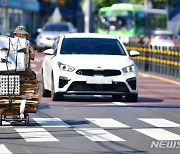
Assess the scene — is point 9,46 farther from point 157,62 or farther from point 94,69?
point 157,62

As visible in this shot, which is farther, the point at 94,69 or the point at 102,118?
the point at 94,69

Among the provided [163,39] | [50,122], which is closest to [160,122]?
[50,122]

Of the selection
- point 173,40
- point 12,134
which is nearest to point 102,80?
point 12,134

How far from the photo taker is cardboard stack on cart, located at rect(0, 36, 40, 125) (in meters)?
15.3

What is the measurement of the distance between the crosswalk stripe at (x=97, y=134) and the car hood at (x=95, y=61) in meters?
5.43

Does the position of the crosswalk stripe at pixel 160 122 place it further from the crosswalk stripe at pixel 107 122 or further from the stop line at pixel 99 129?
the crosswalk stripe at pixel 107 122

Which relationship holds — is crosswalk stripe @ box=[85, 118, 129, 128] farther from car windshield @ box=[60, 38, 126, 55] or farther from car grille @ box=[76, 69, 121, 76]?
car windshield @ box=[60, 38, 126, 55]

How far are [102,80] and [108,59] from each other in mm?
596

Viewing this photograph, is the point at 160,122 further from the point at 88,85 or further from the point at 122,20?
the point at 122,20

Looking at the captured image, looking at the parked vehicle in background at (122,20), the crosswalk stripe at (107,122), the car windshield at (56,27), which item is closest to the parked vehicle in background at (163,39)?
A: the parked vehicle in background at (122,20)

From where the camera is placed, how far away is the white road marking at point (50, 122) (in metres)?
15.8

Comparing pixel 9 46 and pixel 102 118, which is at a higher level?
pixel 9 46

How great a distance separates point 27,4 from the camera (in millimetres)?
82312

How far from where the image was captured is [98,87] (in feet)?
67.9
